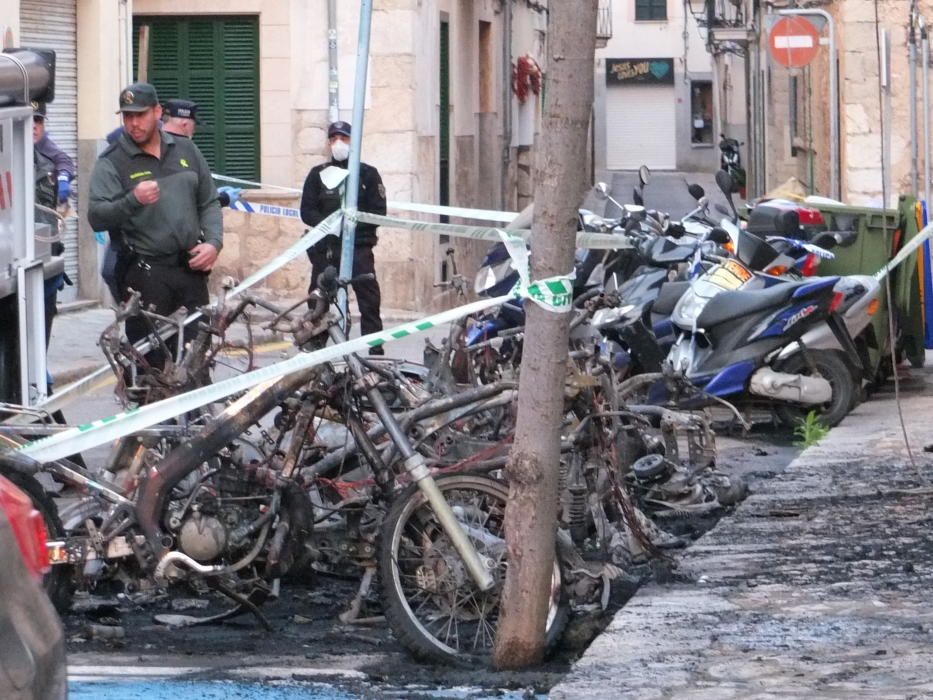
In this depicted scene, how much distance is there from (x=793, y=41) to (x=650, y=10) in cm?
4348

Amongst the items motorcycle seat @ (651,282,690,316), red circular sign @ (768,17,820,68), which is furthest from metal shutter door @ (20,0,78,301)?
motorcycle seat @ (651,282,690,316)

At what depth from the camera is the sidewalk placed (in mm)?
5141

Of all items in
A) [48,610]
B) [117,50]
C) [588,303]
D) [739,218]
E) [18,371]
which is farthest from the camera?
[117,50]

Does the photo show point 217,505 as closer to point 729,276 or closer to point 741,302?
point 741,302

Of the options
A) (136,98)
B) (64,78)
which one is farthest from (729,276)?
(64,78)

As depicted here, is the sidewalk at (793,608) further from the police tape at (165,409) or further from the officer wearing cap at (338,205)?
the officer wearing cap at (338,205)

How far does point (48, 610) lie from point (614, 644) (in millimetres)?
2714

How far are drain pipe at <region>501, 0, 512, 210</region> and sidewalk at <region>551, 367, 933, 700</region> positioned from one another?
17.7 meters

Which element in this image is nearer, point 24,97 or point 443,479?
point 443,479

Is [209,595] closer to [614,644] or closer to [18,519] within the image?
[614,644]

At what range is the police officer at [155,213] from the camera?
8680mm

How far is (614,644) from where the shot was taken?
18.2 feet

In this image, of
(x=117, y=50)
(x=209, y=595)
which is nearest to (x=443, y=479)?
(x=209, y=595)

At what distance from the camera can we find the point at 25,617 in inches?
116
